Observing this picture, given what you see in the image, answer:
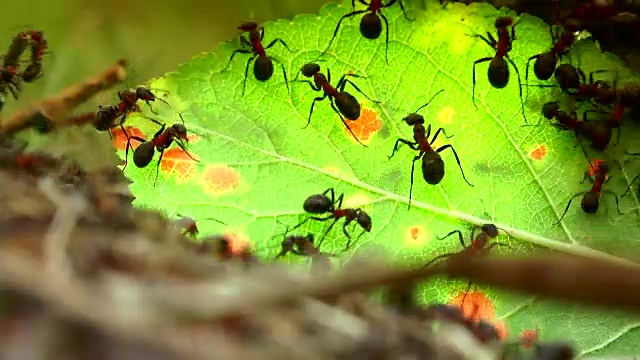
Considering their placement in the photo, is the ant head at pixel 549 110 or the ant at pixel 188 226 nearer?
the ant at pixel 188 226

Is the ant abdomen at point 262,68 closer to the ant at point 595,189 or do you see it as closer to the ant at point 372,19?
the ant at point 372,19

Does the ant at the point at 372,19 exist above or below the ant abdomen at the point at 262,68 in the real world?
above

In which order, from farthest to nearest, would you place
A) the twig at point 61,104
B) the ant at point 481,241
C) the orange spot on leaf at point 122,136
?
the twig at point 61,104, the orange spot on leaf at point 122,136, the ant at point 481,241

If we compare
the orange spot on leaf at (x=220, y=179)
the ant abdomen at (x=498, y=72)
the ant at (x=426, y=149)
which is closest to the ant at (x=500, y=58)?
the ant abdomen at (x=498, y=72)

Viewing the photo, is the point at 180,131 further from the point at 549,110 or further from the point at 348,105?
the point at 549,110

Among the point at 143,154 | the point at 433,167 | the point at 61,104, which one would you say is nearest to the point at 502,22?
the point at 433,167

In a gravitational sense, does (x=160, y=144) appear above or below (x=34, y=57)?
below
